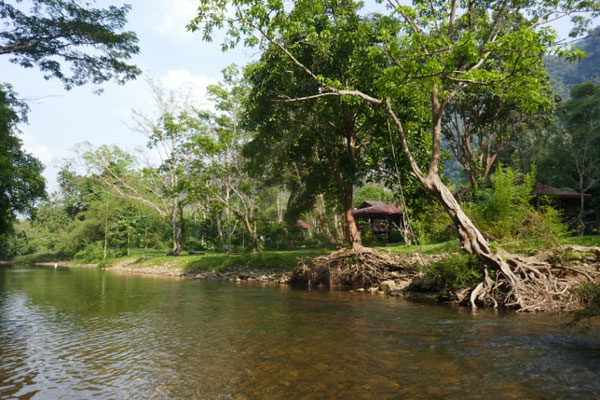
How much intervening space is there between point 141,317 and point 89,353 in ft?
11.8

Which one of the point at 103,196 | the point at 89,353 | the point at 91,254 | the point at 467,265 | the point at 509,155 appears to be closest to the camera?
the point at 89,353

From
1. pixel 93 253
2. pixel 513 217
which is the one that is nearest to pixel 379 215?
pixel 513 217

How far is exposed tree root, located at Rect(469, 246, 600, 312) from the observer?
9.41m

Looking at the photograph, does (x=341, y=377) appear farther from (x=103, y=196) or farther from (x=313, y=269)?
(x=103, y=196)

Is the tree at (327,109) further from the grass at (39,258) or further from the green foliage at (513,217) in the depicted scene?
the grass at (39,258)

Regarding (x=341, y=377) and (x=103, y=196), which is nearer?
(x=341, y=377)

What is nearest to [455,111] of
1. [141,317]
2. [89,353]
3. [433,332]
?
[433,332]

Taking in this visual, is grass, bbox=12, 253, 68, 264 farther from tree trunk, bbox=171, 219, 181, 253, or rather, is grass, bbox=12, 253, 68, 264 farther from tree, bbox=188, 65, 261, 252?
tree, bbox=188, 65, 261, 252

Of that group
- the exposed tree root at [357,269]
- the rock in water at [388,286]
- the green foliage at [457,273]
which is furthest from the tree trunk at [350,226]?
the green foliage at [457,273]

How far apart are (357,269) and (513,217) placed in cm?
628

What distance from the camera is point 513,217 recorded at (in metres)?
11.9

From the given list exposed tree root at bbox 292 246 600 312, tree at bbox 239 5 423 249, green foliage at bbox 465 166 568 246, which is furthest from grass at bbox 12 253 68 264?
exposed tree root at bbox 292 246 600 312

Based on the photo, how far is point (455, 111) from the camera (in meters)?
28.9

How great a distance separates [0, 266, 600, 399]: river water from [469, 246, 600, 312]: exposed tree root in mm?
868
